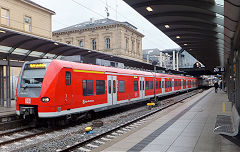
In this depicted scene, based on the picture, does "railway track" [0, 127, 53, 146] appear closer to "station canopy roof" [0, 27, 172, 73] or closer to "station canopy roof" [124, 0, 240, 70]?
"station canopy roof" [0, 27, 172, 73]

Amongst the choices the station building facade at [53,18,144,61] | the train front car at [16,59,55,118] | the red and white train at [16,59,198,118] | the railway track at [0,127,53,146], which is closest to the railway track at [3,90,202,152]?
the railway track at [0,127,53,146]

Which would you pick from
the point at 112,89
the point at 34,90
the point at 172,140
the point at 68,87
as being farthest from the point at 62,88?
the point at 172,140

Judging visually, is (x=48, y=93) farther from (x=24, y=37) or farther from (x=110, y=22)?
(x=110, y=22)

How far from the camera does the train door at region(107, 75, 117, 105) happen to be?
44.7ft

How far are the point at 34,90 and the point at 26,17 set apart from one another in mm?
23245

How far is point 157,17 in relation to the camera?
32.6ft

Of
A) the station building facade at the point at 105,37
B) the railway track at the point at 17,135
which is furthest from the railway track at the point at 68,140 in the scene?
the station building facade at the point at 105,37

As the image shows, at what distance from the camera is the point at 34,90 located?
982 centimetres

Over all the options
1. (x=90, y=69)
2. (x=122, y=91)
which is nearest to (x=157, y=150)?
(x=90, y=69)

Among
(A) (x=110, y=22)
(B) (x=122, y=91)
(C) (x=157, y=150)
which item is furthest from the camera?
(A) (x=110, y=22)

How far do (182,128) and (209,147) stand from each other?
2.74m

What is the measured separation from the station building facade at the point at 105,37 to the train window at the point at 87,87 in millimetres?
38101

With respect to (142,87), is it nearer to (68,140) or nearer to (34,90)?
(34,90)

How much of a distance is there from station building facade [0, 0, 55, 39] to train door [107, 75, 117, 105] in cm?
1806
